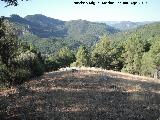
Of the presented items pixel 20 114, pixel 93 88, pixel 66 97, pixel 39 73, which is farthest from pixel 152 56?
pixel 20 114

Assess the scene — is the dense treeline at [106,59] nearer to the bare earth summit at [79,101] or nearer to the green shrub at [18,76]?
the green shrub at [18,76]

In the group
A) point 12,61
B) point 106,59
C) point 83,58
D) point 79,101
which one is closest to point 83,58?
point 83,58

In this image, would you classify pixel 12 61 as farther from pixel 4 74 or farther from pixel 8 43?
pixel 8 43

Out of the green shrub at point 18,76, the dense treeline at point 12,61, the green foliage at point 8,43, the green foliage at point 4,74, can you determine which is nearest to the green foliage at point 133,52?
the dense treeline at point 12,61

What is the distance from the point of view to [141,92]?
34.2 metres

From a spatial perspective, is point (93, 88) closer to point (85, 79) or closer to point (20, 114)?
point (85, 79)

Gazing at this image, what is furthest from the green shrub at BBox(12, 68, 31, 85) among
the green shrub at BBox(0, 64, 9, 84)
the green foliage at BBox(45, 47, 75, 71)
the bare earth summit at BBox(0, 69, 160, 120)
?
the green foliage at BBox(45, 47, 75, 71)

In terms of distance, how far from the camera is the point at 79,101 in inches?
1096

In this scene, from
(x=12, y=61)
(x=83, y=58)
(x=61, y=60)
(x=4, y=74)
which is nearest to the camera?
(x=4, y=74)

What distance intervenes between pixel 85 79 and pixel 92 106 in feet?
44.6

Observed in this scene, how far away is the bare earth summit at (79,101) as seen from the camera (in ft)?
76.9

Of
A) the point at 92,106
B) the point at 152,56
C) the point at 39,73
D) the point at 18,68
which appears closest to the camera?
the point at 92,106

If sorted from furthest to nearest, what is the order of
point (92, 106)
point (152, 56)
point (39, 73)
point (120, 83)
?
point (152, 56)
point (39, 73)
point (120, 83)
point (92, 106)

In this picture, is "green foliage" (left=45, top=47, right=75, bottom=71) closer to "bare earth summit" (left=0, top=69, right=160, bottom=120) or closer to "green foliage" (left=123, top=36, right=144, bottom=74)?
"green foliage" (left=123, top=36, right=144, bottom=74)
